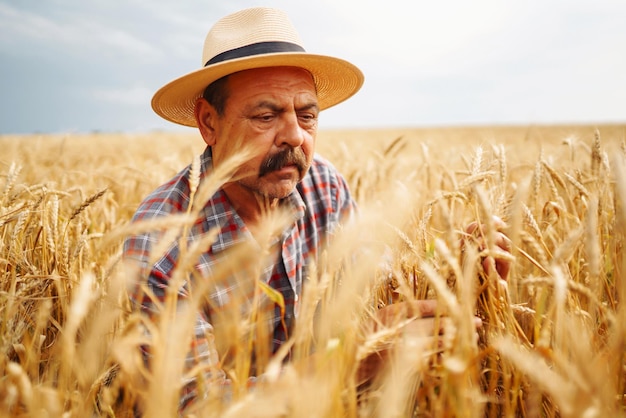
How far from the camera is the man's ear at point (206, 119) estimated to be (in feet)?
6.09

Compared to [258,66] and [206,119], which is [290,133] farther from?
[206,119]

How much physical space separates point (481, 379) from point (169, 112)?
1.76m

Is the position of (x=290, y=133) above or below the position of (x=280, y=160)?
above

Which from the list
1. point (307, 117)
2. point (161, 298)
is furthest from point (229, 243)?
point (307, 117)

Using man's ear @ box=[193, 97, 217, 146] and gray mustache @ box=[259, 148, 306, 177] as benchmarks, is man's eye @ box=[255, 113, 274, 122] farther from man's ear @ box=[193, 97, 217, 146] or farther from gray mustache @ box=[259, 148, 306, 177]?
man's ear @ box=[193, 97, 217, 146]

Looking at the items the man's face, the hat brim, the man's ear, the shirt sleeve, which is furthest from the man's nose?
the shirt sleeve

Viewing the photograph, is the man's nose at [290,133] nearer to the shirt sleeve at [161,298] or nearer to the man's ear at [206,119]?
the man's ear at [206,119]

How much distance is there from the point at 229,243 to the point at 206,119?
0.57 metres

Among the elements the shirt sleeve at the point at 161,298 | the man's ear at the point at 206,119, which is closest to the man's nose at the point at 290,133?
the man's ear at the point at 206,119

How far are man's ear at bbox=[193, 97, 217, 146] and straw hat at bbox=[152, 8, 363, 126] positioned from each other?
7 centimetres

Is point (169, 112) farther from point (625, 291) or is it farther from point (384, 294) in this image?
point (625, 291)

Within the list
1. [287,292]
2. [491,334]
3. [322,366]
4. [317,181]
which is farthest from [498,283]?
[317,181]

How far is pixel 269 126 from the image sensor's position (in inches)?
66.2

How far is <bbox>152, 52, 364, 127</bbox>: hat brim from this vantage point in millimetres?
1624
